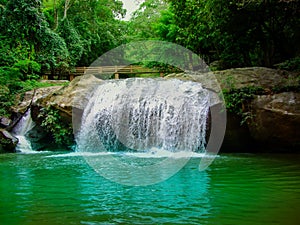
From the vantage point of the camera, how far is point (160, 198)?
4.93 metres

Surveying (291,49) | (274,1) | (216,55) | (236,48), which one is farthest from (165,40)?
(274,1)

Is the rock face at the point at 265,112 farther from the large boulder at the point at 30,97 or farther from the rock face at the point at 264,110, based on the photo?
the large boulder at the point at 30,97

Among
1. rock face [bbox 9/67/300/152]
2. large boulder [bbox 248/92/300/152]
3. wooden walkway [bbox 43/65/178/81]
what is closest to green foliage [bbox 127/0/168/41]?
wooden walkway [bbox 43/65/178/81]

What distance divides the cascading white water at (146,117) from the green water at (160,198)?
3783 mm

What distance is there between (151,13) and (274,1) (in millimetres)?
24046

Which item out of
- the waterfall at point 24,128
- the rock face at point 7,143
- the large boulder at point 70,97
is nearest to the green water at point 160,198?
the rock face at point 7,143

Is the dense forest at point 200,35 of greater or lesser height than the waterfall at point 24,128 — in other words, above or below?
above

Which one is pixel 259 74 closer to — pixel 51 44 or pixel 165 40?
pixel 51 44

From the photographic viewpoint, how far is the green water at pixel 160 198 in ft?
13.0

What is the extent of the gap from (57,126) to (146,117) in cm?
378

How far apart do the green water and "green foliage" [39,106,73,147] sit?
608cm

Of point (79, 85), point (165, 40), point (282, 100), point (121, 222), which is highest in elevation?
point (165, 40)

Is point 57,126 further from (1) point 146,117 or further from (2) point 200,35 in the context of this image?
(2) point 200,35

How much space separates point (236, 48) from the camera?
54.5ft
